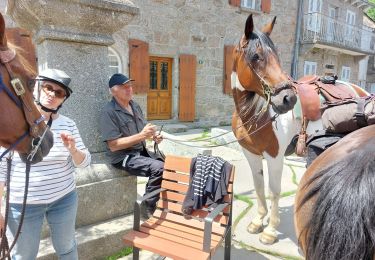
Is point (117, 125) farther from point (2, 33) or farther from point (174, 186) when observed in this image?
point (2, 33)

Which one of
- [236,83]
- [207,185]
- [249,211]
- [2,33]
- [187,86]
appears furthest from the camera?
[187,86]

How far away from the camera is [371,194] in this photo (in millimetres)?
909

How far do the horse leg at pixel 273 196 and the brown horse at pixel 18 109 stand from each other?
7.31 ft

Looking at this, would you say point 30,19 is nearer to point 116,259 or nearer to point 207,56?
point 116,259

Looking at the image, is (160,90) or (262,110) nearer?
(262,110)

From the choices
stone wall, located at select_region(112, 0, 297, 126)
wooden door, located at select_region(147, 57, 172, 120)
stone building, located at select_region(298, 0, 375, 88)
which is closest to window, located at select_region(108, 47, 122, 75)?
stone wall, located at select_region(112, 0, 297, 126)

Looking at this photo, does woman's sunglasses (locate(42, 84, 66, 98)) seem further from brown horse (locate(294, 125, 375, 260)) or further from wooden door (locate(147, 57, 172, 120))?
wooden door (locate(147, 57, 172, 120))

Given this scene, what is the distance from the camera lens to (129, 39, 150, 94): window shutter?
8.63 metres

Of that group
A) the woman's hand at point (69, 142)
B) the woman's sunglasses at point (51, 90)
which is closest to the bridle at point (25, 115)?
the woman's hand at point (69, 142)

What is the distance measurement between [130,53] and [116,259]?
704 centimetres

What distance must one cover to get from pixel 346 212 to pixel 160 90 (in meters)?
9.10

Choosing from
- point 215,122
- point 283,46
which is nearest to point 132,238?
point 215,122

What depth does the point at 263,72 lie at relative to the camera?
2664mm

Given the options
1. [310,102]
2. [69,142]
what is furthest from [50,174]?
[310,102]
